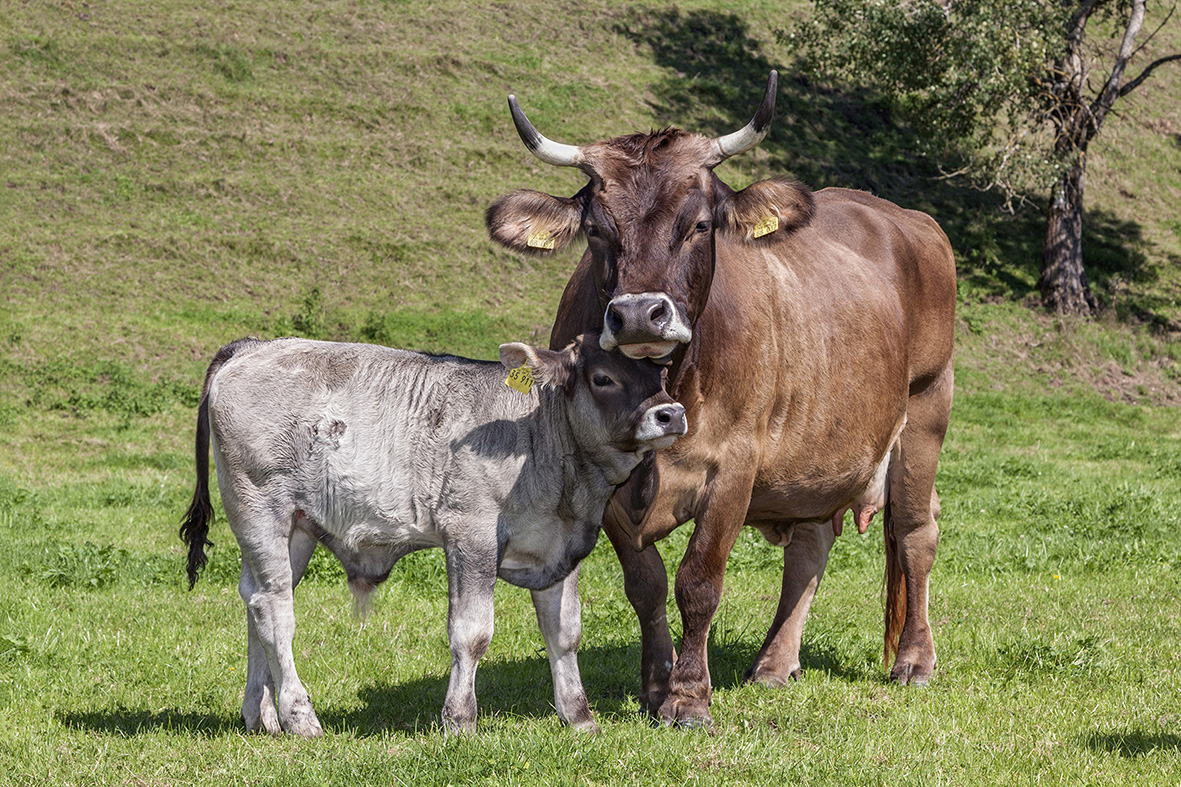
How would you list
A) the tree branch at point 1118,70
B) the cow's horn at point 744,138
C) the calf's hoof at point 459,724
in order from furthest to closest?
the tree branch at point 1118,70 < the cow's horn at point 744,138 < the calf's hoof at point 459,724

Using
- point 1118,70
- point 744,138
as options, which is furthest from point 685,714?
point 1118,70

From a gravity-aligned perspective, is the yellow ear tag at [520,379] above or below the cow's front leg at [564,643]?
above

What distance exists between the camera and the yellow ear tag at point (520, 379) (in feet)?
18.9

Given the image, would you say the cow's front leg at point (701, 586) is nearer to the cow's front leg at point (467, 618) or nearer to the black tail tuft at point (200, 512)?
the cow's front leg at point (467, 618)

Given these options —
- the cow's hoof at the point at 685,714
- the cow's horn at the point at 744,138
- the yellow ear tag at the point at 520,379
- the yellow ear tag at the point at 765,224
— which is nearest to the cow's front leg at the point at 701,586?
the cow's hoof at the point at 685,714

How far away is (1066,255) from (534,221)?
23.2 meters

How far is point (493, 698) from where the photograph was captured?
6.72m

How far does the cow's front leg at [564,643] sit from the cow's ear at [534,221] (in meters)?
1.71

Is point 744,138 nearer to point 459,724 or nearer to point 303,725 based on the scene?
point 459,724

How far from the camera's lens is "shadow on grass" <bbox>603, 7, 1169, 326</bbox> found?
27.7 metres

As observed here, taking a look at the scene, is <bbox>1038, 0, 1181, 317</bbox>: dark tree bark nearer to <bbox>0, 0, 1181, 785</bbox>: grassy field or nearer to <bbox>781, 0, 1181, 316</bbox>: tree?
<bbox>781, 0, 1181, 316</bbox>: tree

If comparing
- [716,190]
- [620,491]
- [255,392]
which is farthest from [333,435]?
[716,190]

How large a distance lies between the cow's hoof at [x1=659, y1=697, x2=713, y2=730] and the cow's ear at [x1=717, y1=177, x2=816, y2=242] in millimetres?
2494

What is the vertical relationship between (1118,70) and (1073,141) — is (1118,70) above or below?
above
